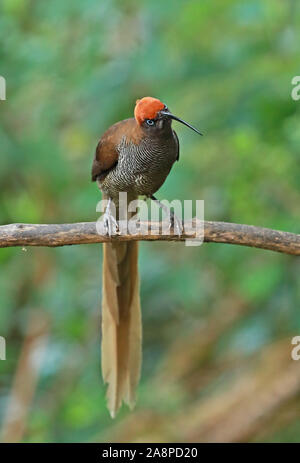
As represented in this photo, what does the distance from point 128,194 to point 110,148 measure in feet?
0.98

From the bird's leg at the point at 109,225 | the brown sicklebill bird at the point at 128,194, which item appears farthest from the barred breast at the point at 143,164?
the bird's leg at the point at 109,225

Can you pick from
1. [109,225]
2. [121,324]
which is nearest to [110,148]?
[109,225]

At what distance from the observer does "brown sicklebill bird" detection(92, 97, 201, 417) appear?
12.7 ft

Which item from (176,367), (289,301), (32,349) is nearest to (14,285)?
(32,349)

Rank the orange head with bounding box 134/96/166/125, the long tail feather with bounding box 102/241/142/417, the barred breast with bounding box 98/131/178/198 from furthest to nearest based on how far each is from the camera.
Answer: the long tail feather with bounding box 102/241/142/417 < the barred breast with bounding box 98/131/178/198 < the orange head with bounding box 134/96/166/125

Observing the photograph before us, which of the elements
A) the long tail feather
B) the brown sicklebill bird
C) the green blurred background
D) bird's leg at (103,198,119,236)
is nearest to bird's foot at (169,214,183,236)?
the brown sicklebill bird

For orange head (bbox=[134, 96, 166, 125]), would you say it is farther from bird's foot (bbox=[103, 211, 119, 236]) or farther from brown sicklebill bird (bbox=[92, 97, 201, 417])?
bird's foot (bbox=[103, 211, 119, 236])

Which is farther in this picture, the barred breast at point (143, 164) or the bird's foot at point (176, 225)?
the barred breast at point (143, 164)

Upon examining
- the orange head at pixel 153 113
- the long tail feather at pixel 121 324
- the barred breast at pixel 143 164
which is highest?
the orange head at pixel 153 113

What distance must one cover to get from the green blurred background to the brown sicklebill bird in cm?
64

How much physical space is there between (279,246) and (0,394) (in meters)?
3.48

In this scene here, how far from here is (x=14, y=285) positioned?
6379 mm

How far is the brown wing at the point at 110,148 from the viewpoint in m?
4.08

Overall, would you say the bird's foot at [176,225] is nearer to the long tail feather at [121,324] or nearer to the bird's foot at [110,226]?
the bird's foot at [110,226]
